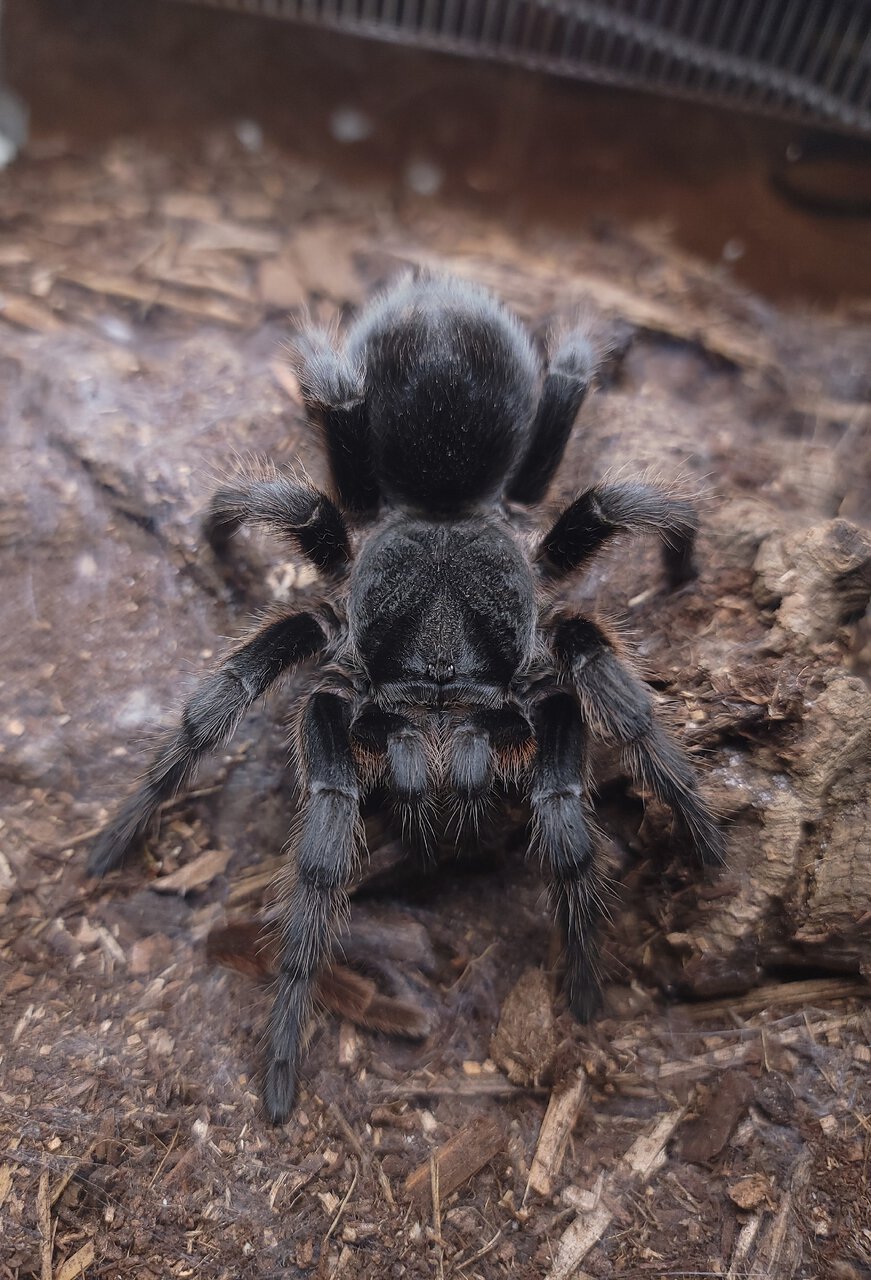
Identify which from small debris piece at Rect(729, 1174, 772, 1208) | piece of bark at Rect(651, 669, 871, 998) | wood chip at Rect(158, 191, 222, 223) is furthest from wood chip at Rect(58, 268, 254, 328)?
small debris piece at Rect(729, 1174, 772, 1208)

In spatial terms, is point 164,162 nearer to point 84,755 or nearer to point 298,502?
point 298,502

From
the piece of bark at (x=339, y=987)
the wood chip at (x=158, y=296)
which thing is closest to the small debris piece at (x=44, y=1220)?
the piece of bark at (x=339, y=987)

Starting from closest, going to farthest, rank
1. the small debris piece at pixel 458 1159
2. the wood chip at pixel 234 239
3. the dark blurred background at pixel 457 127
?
the small debris piece at pixel 458 1159, the dark blurred background at pixel 457 127, the wood chip at pixel 234 239

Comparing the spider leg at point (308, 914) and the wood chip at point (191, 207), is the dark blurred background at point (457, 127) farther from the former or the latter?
the spider leg at point (308, 914)

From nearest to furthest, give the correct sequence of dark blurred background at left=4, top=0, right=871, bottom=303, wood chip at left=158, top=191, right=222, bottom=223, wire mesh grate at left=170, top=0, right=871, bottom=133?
1. wire mesh grate at left=170, top=0, right=871, bottom=133
2. dark blurred background at left=4, top=0, right=871, bottom=303
3. wood chip at left=158, top=191, right=222, bottom=223

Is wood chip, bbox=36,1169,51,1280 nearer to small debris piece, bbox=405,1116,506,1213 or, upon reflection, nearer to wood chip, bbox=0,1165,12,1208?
wood chip, bbox=0,1165,12,1208

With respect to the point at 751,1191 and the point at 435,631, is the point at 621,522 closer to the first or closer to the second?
the point at 435,631

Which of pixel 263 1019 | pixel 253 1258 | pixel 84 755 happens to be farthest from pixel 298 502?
pixel 253 1258
